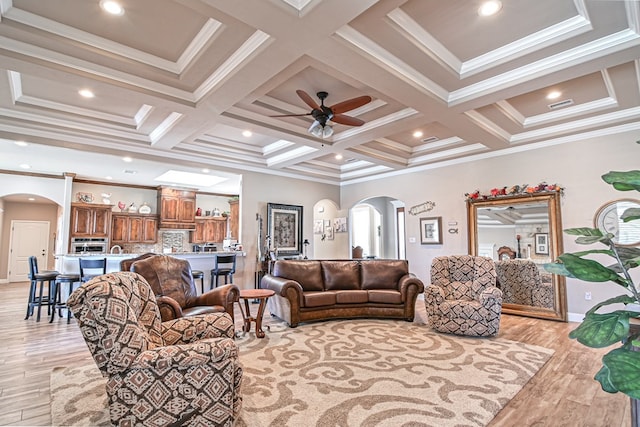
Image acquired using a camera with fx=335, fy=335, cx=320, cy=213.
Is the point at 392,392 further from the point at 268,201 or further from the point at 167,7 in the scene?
the point at 268,201

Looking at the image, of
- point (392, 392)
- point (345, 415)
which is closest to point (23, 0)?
point (345, 415)

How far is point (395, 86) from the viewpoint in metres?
3.56

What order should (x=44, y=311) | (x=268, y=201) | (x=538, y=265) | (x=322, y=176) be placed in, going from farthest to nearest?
(x=322, y=176)
(x=268, y=201)
(x=44, y=311)
(x=538, y=265)

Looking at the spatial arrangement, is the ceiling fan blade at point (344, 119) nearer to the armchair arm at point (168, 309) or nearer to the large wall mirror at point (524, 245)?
the armchair arm at point (168, 309)

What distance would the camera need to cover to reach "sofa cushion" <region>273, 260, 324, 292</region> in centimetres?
535

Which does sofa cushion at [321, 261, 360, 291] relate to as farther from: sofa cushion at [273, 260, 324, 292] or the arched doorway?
the arched doorway

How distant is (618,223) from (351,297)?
3918mm

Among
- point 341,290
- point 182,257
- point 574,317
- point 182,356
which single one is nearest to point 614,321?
point 182,356

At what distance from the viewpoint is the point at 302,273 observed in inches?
213

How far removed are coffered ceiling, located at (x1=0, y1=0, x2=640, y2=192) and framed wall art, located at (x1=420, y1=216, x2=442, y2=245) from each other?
6.18ft

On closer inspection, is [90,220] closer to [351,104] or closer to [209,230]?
[209,230]

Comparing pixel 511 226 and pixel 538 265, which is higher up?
pixel 511 226

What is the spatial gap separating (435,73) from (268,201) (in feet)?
15.6

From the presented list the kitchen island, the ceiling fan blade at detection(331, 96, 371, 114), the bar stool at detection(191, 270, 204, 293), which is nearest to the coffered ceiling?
the ceiling fan blade at detection(331, 96, 371, 114)
